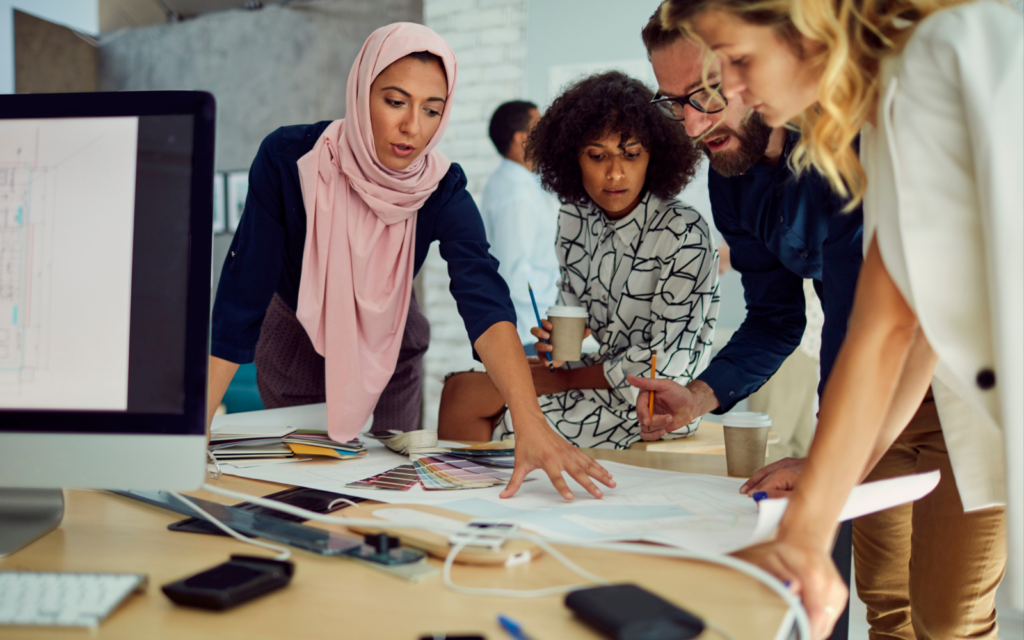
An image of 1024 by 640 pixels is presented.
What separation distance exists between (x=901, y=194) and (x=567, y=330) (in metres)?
0.99

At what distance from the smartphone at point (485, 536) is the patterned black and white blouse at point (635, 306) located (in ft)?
3.58

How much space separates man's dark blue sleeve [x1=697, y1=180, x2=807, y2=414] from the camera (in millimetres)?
1521

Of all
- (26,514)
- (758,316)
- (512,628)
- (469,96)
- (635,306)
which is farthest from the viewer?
(469,96)

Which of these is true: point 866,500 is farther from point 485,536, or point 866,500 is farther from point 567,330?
point 567,330

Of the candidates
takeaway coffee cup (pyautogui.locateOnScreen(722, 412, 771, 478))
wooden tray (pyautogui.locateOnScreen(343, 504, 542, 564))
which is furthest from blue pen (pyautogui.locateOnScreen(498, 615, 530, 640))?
takeaway coffee cup (pyautogui.locateOnScreen(722, 412, 771, 478))

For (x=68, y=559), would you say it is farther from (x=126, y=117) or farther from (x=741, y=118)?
(x=741, y=118)

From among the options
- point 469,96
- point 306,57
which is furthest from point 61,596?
point 306,57

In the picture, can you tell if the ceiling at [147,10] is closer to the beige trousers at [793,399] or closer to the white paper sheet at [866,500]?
the beige trousers at [793,399]

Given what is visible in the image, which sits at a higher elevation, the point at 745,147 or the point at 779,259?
the point at 745,147

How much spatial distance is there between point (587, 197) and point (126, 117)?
1.48 m

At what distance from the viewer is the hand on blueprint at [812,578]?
1.98ft

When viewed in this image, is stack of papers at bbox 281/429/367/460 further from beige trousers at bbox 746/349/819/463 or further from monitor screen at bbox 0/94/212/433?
beige trousers at bbox 746/349/819/463

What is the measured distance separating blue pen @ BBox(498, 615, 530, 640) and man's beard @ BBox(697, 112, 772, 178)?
1.08 m

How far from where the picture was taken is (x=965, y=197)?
2.29ft
